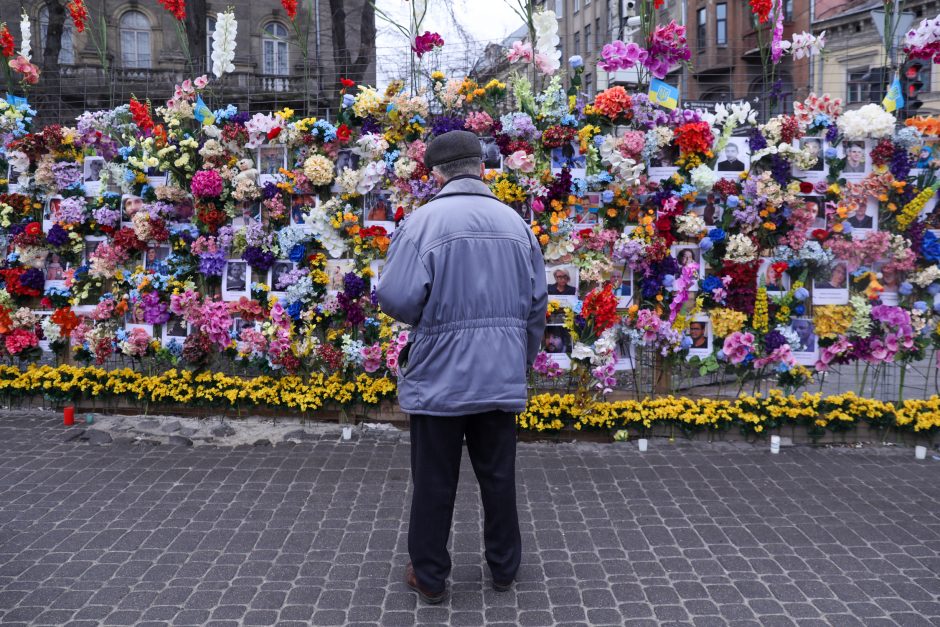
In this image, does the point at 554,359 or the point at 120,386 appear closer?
the point at 554,359

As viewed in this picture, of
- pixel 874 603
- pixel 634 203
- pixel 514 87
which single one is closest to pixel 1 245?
pixel 514 87

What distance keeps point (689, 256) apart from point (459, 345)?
325 cm

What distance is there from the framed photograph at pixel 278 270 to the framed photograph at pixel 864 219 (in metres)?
4.42

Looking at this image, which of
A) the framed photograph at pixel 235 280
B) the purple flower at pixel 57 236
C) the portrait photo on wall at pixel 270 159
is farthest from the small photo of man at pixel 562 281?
the purple flower at pixel 57 236

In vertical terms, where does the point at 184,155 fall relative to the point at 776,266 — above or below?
above

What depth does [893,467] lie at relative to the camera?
5922 millimetres

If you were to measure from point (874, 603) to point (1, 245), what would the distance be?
7277mm

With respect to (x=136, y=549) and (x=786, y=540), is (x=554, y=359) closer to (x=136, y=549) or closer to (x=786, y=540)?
(x=786, y=540)

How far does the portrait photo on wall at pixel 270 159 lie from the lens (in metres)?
6.81

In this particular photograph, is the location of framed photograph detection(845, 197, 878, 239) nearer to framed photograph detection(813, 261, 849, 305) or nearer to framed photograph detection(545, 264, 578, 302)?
framed photograph detection(813, 261, 849, 305)

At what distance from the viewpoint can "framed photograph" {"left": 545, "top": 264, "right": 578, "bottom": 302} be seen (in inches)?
254

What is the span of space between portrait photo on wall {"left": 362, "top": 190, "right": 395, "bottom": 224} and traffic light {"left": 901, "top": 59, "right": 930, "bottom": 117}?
164 inches

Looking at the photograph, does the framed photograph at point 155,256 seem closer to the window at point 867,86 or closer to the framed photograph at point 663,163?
the framed photograph at point 663,163

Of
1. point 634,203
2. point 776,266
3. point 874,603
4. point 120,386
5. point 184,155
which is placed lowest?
point 874,603
